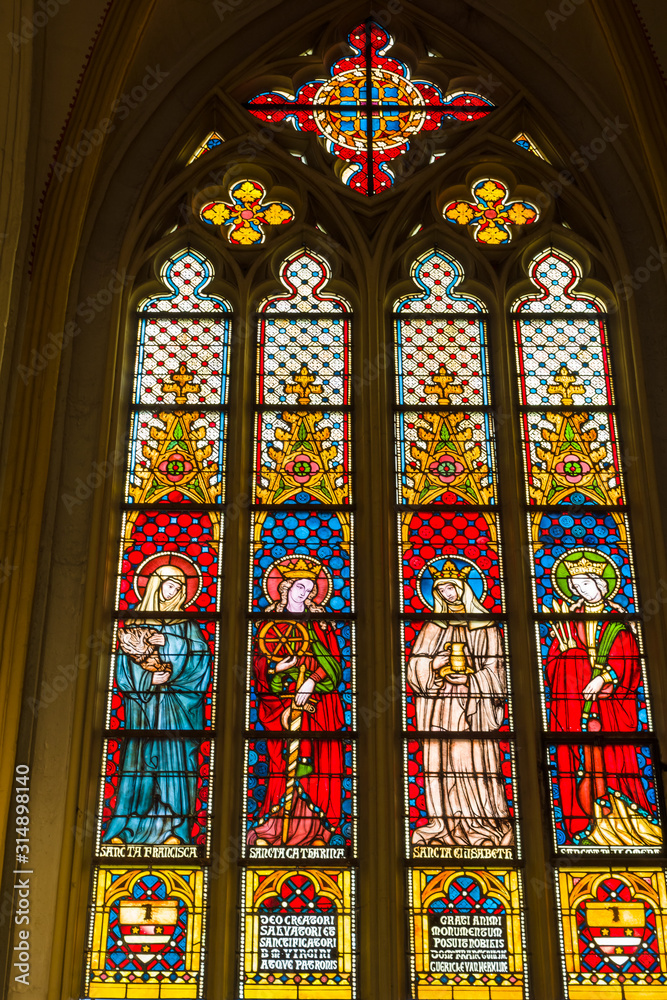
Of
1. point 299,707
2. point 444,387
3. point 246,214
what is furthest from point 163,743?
point 246,214

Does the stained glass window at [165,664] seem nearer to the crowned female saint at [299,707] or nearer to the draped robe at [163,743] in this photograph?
the draped robe at [163,743]

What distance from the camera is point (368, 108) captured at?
973 cm

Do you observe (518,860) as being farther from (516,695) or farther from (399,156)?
(399,156)

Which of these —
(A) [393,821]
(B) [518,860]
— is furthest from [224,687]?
(B) [518,860]

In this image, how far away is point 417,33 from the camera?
32.3ft

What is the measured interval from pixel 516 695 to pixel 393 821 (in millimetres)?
1016

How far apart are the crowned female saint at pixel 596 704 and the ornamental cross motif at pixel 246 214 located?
3083 millimetres

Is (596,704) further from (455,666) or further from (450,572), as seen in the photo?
(450,572)

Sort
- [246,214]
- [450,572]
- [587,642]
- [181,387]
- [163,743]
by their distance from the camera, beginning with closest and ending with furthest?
[163,743]
[587,642]
[450,572]
[181,387]
[246,214]

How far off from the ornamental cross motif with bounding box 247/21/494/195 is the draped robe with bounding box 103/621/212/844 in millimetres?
3615

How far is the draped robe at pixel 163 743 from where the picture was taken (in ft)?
23.3

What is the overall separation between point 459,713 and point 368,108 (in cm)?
461

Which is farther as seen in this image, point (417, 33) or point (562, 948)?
point (417, 33)

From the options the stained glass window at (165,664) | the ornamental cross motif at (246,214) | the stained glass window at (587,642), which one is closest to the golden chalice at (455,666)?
the stained glass window at (587,642)
